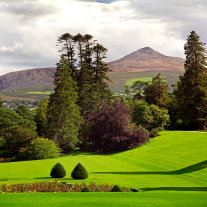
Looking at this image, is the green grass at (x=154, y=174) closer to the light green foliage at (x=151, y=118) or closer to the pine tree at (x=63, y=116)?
the light green foliage at (x=151, y=118)

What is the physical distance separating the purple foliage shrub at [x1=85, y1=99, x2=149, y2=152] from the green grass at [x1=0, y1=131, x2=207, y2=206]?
2476mm

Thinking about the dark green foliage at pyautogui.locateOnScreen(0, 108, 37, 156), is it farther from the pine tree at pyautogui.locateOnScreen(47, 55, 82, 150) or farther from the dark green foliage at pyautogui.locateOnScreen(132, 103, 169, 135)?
the dark green foliage at pyautogui.locateOnScreen(132, 103, 169, 135)

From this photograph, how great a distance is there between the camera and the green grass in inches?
519

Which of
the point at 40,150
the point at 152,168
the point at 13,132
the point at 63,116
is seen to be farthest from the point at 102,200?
the point at 13,132

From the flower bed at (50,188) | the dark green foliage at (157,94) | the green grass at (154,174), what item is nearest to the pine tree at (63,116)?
the green grass at (154,174)

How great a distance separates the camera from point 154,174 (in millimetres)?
25016

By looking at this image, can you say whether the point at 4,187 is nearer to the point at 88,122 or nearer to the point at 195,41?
the point at 88,122

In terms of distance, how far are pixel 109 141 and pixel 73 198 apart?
3115 centimetres

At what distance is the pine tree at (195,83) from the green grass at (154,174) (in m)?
11.4

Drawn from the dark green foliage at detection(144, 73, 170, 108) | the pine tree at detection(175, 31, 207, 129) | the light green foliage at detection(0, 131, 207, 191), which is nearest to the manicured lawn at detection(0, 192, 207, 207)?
the light green foliage at detection(0, 131, 207, 191)

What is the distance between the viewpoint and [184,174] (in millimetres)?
24781

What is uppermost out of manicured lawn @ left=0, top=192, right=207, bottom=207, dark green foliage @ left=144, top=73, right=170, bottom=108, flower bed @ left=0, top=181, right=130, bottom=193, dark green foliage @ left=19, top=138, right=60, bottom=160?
dark green foliage @ left=144, top=73, right=170, bottom=108

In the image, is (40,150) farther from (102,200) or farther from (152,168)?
(102,200)

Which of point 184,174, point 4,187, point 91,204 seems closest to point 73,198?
point 91,204
